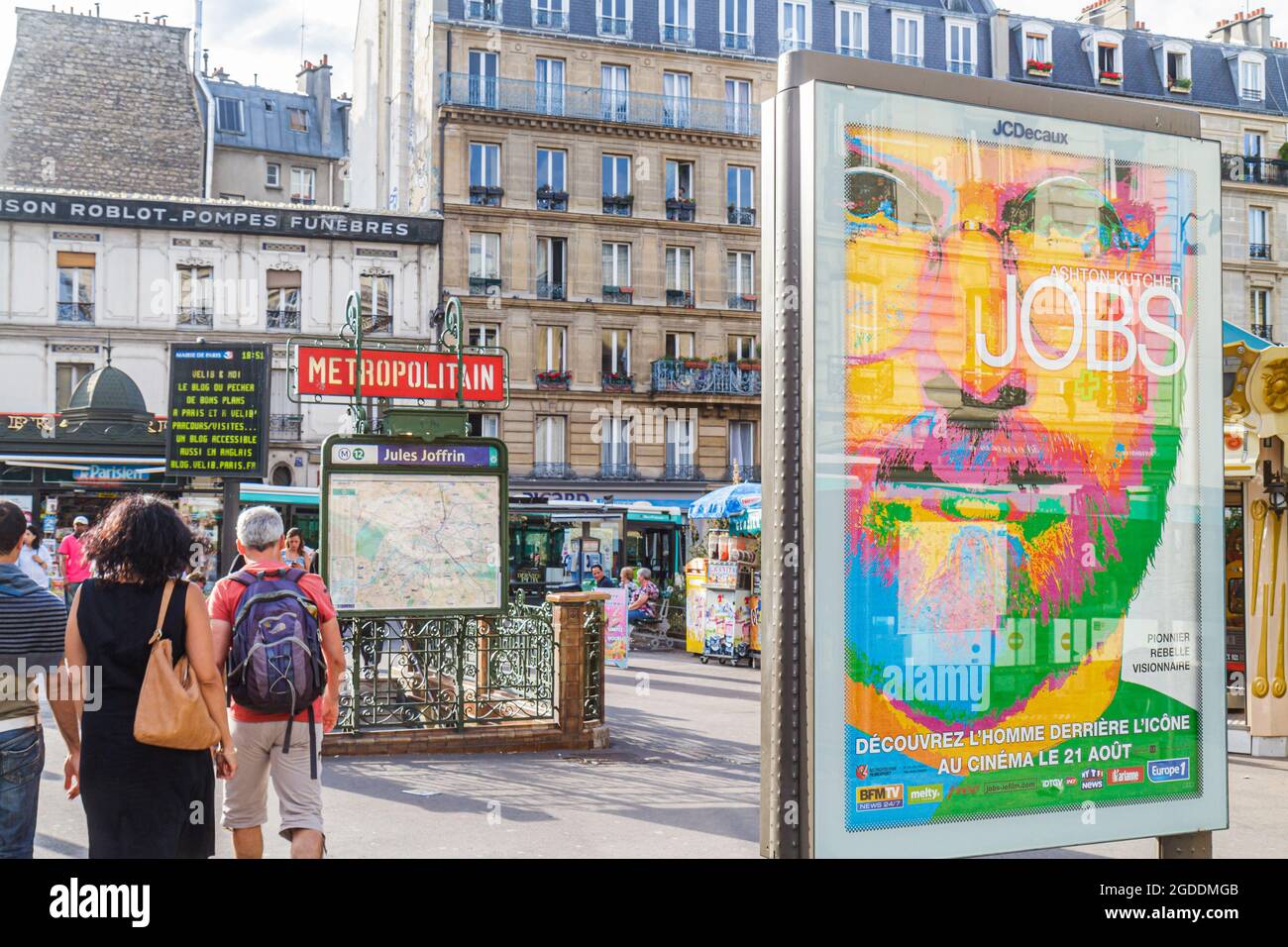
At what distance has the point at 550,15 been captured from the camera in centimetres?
4028

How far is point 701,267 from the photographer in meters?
40.7

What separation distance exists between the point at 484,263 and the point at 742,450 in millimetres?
9866

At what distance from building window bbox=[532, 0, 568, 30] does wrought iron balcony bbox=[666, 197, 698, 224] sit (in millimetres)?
6290

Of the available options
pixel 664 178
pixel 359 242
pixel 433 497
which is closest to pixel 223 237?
pixel 359 242

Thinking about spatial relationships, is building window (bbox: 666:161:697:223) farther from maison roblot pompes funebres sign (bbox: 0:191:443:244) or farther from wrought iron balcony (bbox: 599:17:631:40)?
maison roblot pompes funebres sign (bbox: 0:191:443:244)

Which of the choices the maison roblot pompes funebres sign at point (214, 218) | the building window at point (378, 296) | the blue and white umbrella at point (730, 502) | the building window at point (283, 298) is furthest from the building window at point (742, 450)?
the blue and white umbrella at point (730, 502)

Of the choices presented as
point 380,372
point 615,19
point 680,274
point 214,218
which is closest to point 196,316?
point 214,218

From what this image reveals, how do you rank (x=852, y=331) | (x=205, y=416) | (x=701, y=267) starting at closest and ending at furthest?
(x=852, y=331) < (x=205, y=416) < (x=701, y=267)

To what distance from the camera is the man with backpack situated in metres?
5.71

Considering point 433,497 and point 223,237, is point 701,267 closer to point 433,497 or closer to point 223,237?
point 223,237

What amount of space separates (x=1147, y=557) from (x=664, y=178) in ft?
123

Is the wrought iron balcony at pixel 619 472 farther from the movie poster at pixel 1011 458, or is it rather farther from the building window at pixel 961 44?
the movie poster at pixel 1011 458

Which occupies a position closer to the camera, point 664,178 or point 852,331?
point 852,331

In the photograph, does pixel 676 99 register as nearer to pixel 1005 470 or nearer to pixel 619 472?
pixel 619 472
